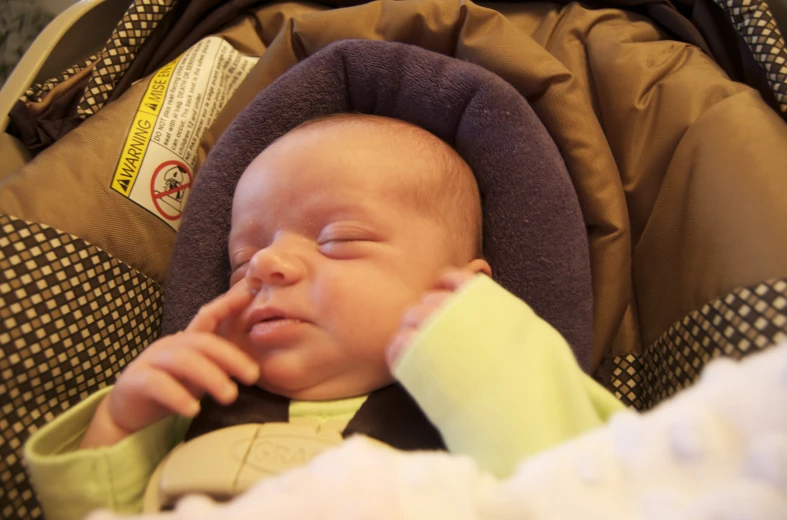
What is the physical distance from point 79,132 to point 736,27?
3.62 ft

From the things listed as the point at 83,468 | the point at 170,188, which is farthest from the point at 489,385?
the point at 170,188

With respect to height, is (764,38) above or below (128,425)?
above

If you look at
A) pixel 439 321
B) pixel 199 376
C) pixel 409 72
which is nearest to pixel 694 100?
pixel 409 72

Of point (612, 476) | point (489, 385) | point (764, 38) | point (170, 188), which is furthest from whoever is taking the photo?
point (170, 188)

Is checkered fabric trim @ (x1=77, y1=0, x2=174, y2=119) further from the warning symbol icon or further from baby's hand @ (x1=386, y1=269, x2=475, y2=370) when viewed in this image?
baby's hand @ (x1=386, y1=269, x2=475, y2=370)

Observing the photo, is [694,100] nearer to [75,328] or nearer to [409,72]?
[409,72]

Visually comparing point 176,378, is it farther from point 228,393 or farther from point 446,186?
point 446,186

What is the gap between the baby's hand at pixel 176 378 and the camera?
672 millimetres

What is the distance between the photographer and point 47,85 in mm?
1123

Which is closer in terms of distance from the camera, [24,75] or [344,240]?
[344,240]

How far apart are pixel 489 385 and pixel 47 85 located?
97 cm

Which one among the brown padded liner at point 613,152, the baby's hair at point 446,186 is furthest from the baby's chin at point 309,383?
the brown padded liner at point 613,152

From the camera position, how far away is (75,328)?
2.90 feet

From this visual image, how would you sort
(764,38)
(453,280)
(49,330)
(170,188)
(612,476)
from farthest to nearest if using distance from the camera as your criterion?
(170,188) < (764,38) < (49,330) < (453,280) < (612,476)
